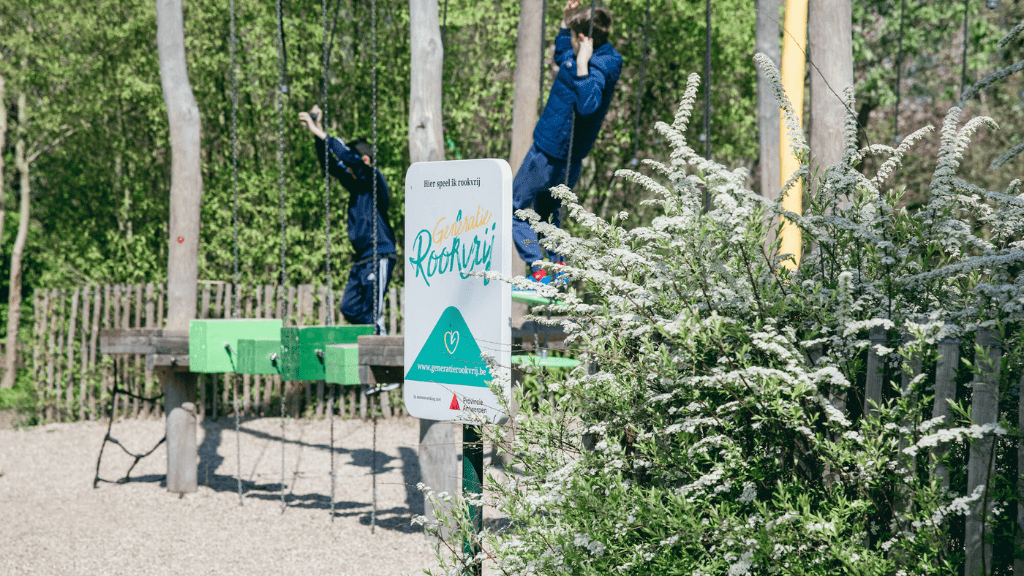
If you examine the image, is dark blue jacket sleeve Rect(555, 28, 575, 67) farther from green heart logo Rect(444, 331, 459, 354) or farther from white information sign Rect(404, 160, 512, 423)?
green heart logo Rect(444, 331, 459, 354)

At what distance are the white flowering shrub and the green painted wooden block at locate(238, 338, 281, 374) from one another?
133 inches

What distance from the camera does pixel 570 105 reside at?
477 cm

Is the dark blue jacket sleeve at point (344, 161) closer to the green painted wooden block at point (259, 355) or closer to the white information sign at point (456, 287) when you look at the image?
the green painted wooden block at point (259, 355)

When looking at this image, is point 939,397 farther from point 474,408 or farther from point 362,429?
point 362,429

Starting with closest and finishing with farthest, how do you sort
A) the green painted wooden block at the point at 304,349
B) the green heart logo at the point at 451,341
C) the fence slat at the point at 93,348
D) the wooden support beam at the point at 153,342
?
the green heart logo at the point at 451,341
the green painted wooden block at the point at 304,349
the wooden support beam at the point at 153,342
the fence slat at the point at 93,348

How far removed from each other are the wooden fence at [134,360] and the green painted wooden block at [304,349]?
14.0ft

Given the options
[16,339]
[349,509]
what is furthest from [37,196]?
[349,509]

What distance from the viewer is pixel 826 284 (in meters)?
2.31

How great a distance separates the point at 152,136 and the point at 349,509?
20.0 feet

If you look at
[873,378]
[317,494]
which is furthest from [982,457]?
[317,494]

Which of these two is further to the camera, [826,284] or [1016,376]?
[826,284]

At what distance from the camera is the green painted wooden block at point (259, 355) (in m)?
5.58

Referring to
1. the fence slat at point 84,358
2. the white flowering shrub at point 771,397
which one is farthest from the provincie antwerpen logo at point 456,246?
the fence slat at point 84,358

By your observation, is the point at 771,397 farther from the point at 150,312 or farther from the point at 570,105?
the point at 150,312
